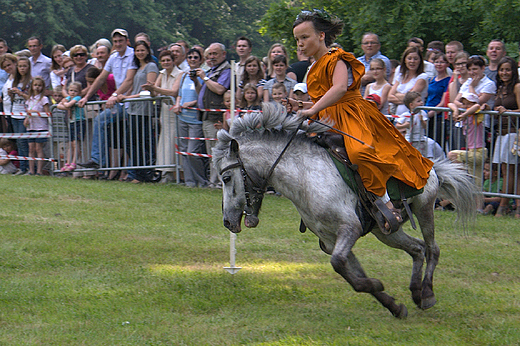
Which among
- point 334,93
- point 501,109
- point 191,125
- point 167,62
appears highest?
point 167,62

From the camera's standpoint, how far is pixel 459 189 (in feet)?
21.5

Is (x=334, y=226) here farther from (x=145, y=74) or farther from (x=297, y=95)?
(x=145, y=74)

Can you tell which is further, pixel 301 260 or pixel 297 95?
pixel 297 95

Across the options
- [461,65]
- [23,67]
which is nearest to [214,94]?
[461,65]

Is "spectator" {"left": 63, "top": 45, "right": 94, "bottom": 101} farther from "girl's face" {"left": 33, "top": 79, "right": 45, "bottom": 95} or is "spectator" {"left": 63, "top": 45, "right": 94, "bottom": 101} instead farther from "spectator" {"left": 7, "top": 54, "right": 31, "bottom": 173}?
"spectator" {"left": 7, "top": 54, "right": 31, "bottom": 173}

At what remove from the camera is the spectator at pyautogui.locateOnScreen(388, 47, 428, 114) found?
36.1 ft

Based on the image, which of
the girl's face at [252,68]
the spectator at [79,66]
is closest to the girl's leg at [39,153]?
the spectator at [79,66]

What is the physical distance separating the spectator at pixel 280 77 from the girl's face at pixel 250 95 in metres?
0.20

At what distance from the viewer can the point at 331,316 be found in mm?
5980

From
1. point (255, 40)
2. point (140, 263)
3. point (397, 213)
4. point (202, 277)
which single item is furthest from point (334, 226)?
point (255, 40)

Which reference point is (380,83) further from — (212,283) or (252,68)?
(212,283)

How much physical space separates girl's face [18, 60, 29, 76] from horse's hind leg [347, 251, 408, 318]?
10670 mm

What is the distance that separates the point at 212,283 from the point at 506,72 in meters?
5.65

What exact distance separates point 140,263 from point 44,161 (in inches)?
308
